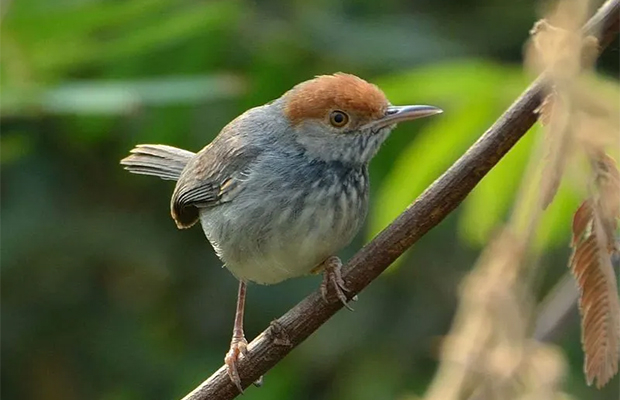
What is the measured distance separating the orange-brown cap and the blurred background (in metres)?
0.67

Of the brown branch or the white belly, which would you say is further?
the white belly

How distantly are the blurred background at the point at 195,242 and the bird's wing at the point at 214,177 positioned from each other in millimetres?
441

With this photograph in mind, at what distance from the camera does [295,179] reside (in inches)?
103

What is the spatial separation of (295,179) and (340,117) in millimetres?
216

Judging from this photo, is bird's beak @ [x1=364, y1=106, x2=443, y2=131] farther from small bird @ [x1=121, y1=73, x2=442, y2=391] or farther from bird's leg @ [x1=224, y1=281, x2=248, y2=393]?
bird's leg @ [x1=224, y1=281, x2=248, y2=393]

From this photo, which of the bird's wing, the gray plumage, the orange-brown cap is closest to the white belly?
the gray plumage

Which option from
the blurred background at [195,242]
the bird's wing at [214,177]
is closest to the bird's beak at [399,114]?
the bird's wing at [214,177]

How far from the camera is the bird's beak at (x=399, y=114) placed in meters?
2.47

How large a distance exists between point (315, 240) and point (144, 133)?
1.66 m

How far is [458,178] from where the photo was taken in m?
1.79

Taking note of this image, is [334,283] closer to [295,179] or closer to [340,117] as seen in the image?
[295,179]

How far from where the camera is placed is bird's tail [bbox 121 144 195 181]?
336cm

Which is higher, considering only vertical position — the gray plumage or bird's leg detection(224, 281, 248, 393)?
the gray plumage

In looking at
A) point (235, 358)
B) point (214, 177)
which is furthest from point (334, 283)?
point (214, 177)
